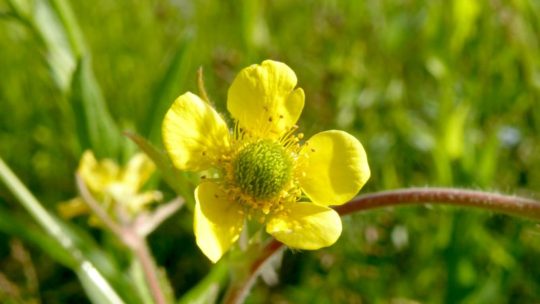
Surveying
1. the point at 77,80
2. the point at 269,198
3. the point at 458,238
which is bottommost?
the point at 458,238

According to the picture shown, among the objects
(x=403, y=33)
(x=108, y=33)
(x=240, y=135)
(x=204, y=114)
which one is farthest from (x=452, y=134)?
(x=108, y=33)

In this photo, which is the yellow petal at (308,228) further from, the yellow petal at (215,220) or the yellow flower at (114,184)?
the yellow flower at (114,184)

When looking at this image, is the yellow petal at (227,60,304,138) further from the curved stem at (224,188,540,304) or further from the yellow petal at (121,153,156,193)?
the yellow petal at (121,153,156,193)

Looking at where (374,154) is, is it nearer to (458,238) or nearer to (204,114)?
(458,238)

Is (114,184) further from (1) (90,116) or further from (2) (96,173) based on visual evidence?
(1) (90,116)

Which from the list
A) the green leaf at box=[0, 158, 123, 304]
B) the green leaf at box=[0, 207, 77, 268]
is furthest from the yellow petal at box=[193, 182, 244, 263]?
the green leaf at box=[0, 207, 77, 268]

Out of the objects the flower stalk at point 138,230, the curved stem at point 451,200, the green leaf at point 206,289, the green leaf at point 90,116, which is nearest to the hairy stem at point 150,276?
the flower stalk at point 138,230

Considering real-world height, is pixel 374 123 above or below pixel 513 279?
above
